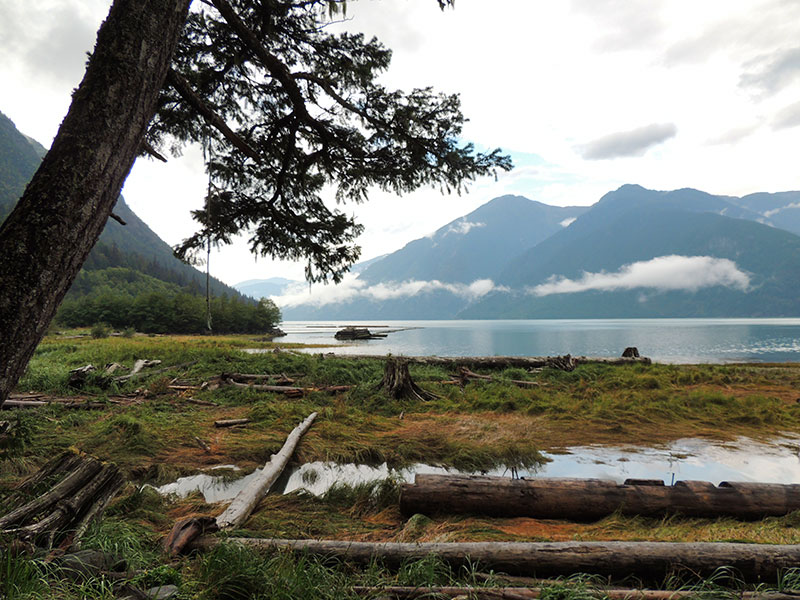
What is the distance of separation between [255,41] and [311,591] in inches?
226

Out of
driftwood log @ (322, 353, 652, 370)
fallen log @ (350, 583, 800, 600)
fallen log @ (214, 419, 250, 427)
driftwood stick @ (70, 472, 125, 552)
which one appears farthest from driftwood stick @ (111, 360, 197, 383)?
fallen log @ (350, 583, 800, 600)

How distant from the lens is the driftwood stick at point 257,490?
11.9 feet

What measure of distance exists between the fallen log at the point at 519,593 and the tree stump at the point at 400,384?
8.46 m

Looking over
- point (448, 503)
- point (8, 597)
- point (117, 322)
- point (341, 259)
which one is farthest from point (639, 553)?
point (117, 322)

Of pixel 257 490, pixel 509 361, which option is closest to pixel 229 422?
pixel 257 490

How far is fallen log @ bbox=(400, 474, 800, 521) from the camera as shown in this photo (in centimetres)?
407

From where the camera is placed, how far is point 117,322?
79.1 meters

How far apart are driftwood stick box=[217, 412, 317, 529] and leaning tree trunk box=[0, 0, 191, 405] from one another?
225cm

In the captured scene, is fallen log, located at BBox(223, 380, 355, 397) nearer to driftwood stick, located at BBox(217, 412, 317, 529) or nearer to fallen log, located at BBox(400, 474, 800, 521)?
driftwood stick, located at BBox(217, 412, 317, 529)

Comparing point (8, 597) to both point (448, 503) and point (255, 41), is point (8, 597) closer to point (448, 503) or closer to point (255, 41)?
point (448, 503)

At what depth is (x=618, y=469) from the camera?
5.76m

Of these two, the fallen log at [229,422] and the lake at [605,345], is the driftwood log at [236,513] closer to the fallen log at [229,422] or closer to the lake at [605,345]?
the fallen log at [229,422]

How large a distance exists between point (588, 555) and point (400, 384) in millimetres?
8378

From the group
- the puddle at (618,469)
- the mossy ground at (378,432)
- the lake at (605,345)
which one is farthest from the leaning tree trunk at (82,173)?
the lake at (605,345)
